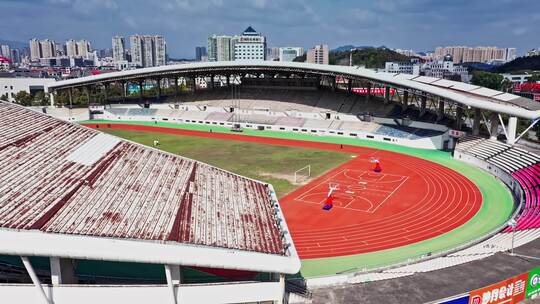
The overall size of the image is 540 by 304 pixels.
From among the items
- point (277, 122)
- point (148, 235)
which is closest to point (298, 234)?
point (148, 235)

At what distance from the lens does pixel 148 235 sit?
13.9m

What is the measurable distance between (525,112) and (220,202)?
3205 cm

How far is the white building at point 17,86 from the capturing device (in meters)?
102

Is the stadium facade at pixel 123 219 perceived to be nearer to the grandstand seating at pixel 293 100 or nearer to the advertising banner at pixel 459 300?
the advertising banner at pixel 459 300

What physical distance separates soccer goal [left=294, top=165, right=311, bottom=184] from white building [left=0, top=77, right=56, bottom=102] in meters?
83.6

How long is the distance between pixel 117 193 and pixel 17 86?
10828 cm

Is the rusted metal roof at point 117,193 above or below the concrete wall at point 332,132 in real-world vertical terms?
above

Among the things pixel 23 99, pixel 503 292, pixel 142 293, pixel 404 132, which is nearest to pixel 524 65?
pixel 404 132

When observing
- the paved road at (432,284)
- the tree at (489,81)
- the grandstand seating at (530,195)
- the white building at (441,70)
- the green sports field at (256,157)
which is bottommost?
the green sports field at (256,157)

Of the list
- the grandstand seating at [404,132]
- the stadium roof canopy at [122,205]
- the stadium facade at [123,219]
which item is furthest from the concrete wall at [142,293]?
the grandstand seating at [404,132]

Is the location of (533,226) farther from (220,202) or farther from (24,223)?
(24,223)

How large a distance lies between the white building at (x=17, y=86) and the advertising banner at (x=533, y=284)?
106m

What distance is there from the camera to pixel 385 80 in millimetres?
51000

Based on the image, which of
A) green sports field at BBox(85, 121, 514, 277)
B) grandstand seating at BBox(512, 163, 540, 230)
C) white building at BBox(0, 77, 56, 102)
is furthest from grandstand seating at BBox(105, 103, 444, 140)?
white building at BBox(0, 77, 56, 102)
